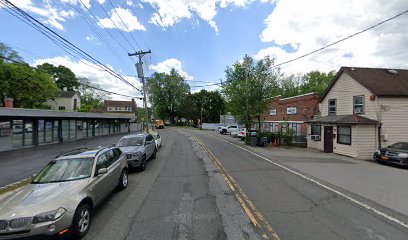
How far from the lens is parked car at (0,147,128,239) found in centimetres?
404

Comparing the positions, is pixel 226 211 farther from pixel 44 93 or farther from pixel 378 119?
pixel 44 93

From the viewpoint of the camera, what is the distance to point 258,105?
81.5 feet

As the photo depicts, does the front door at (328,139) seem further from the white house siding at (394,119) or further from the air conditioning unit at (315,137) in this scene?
the white house siding at (394,119)

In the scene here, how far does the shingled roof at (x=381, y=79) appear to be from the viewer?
56.5 feet

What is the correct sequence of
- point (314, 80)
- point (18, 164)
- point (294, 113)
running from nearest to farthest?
point (18, 164) → point (294, 113) → point (314, 80)

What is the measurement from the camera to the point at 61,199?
179 inches

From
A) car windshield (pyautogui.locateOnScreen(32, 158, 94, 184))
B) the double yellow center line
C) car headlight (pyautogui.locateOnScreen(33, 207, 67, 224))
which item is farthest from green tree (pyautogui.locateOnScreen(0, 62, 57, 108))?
car headlight (pyautogui.locateOnScreen(33, 207, 67, 224))

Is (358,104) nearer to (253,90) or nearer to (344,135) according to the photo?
(344,135)

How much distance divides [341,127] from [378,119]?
93.8 inches

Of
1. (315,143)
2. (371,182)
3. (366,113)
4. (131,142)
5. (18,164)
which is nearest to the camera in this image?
(371,182)

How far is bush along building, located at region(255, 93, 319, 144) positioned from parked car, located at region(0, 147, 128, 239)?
21.0 m

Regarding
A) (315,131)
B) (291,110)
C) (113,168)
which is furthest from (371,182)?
(291,110)

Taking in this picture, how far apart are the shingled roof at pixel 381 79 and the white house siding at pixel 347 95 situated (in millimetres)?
346

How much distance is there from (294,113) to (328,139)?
901cm
